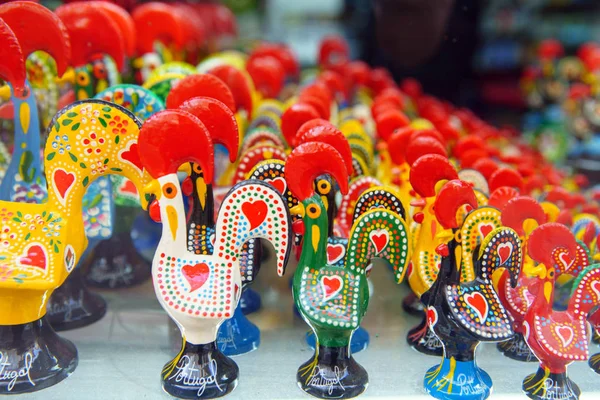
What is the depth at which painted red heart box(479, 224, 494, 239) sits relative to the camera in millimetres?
1288

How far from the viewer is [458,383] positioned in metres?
1.22

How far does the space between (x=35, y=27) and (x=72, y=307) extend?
2.15ft

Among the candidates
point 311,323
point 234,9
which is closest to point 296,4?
point 234,9

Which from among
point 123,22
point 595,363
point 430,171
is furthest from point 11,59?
point 595,363

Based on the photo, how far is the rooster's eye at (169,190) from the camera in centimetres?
112

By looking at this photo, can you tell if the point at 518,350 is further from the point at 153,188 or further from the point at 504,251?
the point at 153,188

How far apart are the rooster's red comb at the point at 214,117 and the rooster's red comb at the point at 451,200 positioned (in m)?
0.42

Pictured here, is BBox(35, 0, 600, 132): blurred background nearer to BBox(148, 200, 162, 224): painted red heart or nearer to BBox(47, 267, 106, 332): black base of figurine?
BBox(47, 267, 106, 332): black base of figurine

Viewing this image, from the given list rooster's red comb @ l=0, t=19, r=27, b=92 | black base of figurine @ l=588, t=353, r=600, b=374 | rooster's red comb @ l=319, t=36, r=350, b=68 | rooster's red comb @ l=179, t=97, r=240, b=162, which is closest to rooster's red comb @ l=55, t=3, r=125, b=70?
rooster's red comb @ l=0, t=19, r=27, b=92

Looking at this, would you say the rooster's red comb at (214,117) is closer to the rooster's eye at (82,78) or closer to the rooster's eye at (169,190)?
the rooster's eye at (169,190)

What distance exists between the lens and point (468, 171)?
1635 millimetres

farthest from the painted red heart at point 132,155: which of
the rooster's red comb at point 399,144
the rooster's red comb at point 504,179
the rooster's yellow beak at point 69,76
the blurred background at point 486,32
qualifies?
the blurred background at point 486,32

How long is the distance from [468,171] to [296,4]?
10.9 feet

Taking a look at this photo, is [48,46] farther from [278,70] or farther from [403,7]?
[403,7]
